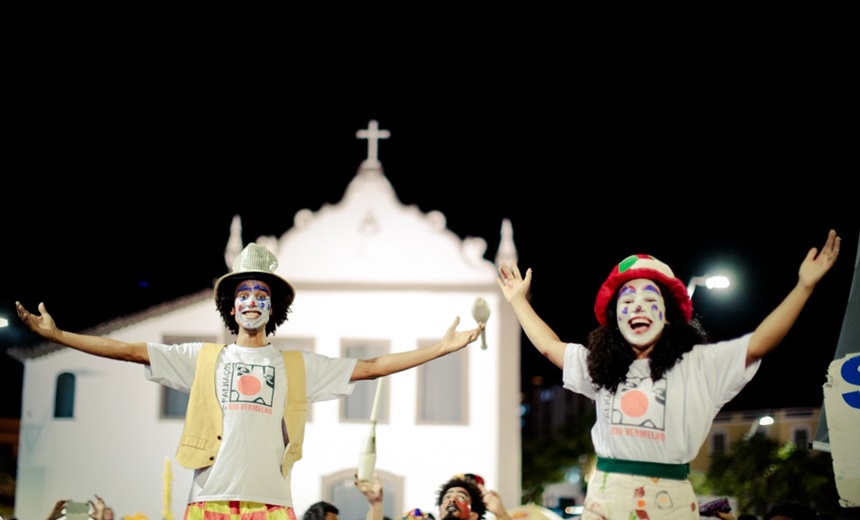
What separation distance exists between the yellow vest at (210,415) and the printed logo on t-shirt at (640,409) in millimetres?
1443

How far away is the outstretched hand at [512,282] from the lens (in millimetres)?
4594

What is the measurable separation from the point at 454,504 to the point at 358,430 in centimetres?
819

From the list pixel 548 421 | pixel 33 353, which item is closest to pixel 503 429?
pixel 33 353

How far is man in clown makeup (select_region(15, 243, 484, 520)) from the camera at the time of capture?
4285mm

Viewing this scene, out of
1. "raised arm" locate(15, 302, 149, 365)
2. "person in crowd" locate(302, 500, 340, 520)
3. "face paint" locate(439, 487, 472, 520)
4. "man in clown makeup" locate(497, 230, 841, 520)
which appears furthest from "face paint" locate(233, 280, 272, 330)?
"person in crowd" locate(302, 500, 340, 520)

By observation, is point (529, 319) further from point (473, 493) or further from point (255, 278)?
point (473, 493)

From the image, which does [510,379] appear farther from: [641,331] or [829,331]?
[641,331]

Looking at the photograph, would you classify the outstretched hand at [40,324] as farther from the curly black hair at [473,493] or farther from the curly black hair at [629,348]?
the curly black hair at [473,493]

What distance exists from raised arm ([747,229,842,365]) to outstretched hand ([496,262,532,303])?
108cm

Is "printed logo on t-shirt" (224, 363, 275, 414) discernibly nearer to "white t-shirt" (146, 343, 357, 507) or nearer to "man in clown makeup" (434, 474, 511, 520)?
"white t-shirt" (146, 343, 357, 507)

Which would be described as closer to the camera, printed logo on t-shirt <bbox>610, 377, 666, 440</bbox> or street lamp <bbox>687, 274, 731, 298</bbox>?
printed logo on t-shirt <bbox>610, 377, 666, 440</bbox>

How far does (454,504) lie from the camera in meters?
5.66

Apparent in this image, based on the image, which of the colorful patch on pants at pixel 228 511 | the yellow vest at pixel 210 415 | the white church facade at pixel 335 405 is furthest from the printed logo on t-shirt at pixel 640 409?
the white church facade at pixel 335 405

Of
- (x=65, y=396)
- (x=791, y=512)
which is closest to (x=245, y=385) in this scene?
(x=791, y=512)
